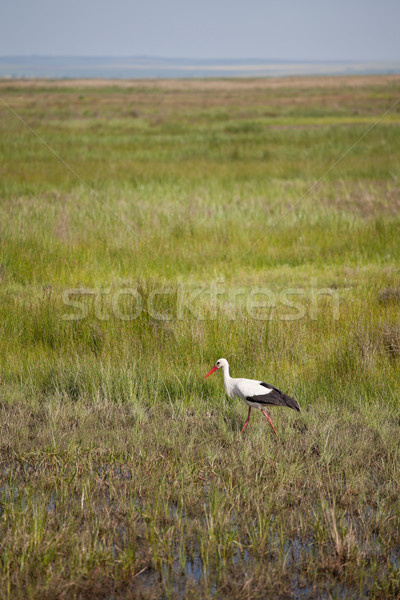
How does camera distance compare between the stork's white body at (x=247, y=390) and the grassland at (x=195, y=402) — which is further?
the stork's white body at (x=247, y=390)

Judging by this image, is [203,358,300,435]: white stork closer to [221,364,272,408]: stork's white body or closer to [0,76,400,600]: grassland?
[221,364,272,408]: stork's white body

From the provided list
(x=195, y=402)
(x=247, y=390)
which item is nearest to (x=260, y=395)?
(x=247, y=390)

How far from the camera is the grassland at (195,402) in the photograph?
3.83m

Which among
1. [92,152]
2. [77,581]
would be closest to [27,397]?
[77,581]

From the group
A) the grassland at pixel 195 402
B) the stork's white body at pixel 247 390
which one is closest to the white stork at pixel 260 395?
the stork's white body at pixel 247 390

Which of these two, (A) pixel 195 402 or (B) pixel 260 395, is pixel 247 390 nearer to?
(B) pixel 260 395

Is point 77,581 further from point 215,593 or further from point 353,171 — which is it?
point 353,171

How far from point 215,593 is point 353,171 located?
18618mm

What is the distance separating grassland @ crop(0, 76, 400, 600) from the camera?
383cm

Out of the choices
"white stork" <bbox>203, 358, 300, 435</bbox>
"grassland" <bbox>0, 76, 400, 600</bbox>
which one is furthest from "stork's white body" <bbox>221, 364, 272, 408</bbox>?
"grassland" <bbox>0, 76, 400, 600</bbox>

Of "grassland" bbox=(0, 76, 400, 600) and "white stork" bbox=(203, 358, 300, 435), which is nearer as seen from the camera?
"grassland" bbox=(0, 76, 400, 600)

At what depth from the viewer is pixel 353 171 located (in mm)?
20469

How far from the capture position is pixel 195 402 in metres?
6.05

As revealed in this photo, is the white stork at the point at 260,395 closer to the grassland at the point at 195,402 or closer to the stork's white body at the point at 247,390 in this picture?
the stork's white body at the point at 247,390
